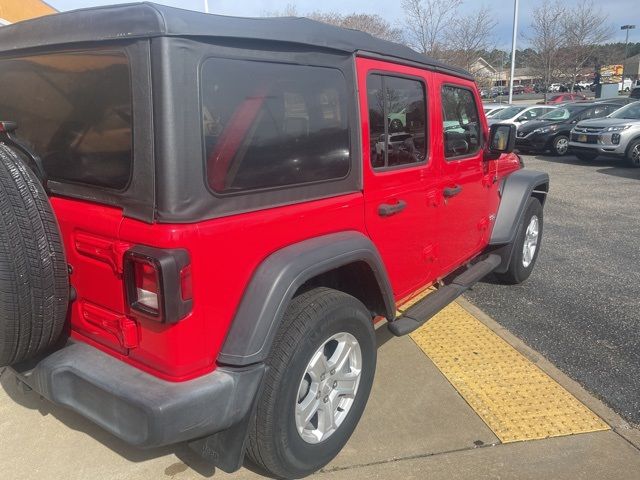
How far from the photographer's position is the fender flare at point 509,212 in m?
4.41

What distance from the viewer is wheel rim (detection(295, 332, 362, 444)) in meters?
2.35

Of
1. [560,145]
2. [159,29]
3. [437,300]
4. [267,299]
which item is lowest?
[560,145]

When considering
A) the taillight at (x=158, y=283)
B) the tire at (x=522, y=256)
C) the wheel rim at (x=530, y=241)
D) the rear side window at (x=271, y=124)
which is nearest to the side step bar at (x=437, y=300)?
the tire at (x=522, y=256)

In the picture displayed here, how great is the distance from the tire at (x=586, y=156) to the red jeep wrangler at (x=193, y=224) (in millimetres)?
12470

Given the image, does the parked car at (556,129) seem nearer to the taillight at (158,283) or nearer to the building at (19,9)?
→ the building at (19,9)

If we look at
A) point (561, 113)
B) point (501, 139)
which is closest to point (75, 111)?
point (501, 139)

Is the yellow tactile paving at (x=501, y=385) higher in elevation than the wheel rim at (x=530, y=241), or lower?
lower

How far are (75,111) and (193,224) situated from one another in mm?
739

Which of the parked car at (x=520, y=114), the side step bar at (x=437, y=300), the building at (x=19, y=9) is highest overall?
the building at (x=19, y=9)

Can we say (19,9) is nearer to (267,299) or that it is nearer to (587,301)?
(267,299)

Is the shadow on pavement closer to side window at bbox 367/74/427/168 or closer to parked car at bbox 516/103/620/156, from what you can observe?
side window at bbox 367/74/427/168

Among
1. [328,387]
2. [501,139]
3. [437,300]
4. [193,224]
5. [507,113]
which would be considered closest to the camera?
[193,224]

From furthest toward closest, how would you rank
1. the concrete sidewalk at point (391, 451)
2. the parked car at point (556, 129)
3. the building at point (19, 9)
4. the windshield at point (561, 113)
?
the windshield at point (561, 113) < the parked car at point (556, 129) < the building at point (19, 9) < the concrete sidewalk at point (391, 451)

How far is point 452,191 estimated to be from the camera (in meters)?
3.43
